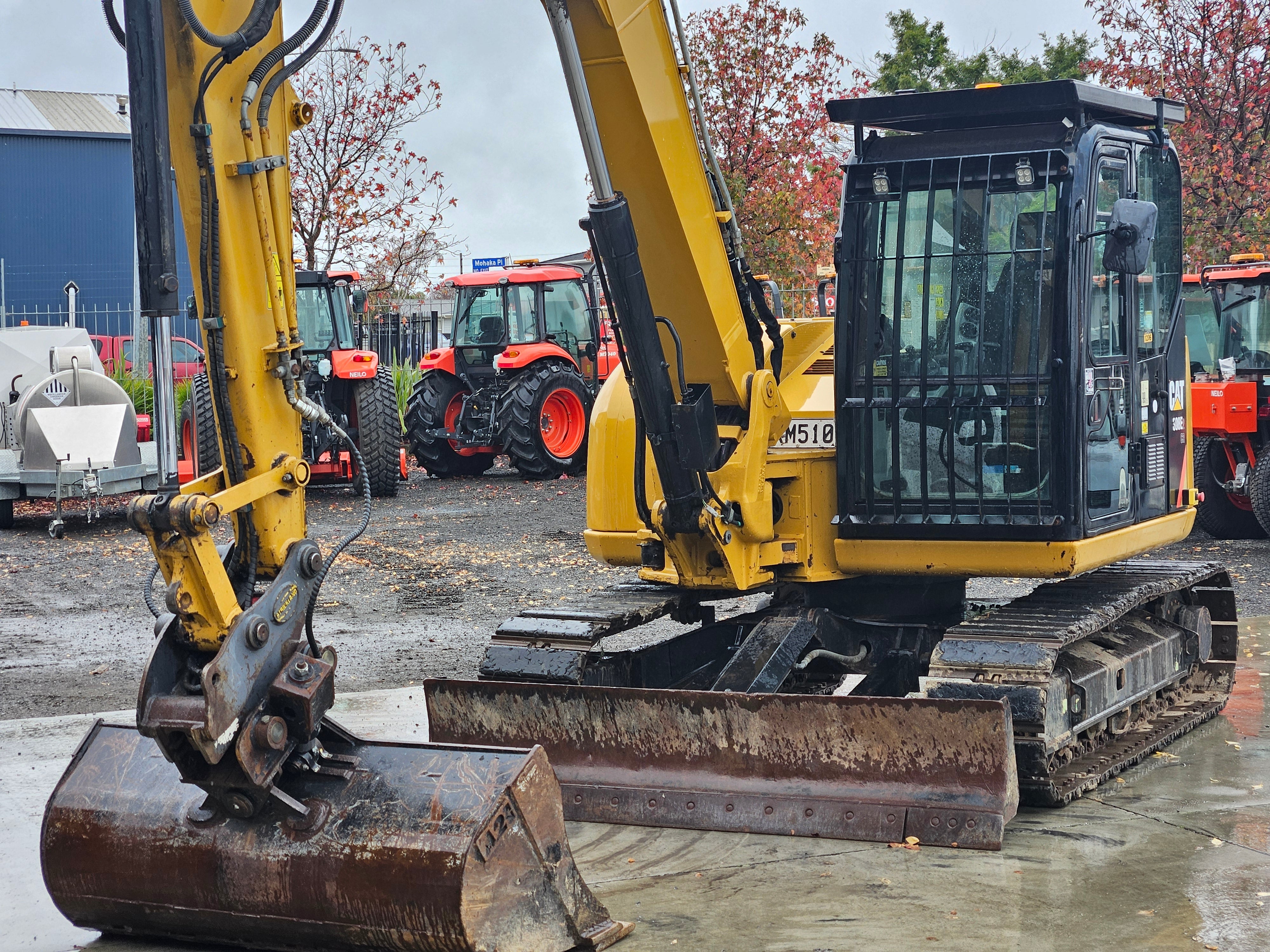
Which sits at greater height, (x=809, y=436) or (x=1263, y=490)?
(x=809, y=436)

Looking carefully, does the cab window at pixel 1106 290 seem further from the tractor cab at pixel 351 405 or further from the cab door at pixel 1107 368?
the tractor cab at pixel 351 405

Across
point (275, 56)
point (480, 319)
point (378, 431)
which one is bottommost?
point (378, 431)

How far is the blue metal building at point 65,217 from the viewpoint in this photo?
3575 centimetres

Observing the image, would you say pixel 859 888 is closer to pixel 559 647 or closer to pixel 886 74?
pixel 559 647

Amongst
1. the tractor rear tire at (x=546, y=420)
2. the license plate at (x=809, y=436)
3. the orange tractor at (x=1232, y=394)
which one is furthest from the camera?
the tractor rear tire at (x=546, y=420)

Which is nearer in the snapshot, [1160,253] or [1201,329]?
[1160,253]

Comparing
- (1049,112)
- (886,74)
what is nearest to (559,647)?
(1049,112)

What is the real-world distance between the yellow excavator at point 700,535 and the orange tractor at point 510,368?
12672 mm

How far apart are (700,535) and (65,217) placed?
112ft

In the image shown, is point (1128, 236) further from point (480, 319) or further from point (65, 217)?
point (65, 217)

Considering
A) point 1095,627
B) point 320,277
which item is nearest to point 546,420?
point 320,277

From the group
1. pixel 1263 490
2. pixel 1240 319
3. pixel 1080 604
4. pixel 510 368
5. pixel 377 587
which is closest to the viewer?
pixel 1080 604

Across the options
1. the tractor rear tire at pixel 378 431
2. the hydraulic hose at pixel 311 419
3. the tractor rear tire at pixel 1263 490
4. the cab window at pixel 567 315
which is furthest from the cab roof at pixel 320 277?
the hydraulic hose at pixel 311 419

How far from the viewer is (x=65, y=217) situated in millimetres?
36781
